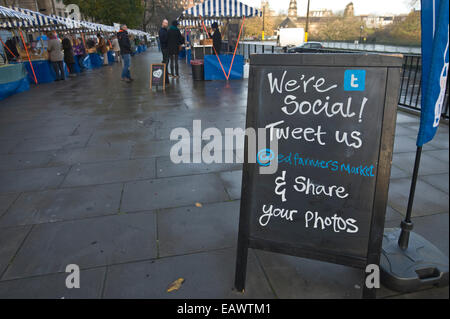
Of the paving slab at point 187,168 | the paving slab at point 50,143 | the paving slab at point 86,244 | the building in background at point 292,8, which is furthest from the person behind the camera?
the building in background at point 292,8

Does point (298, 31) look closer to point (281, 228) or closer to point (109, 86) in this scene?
point (109, 86)

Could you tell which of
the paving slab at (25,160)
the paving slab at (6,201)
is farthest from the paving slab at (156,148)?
the paving slab at (6,201)

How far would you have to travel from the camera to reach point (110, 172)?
460cm

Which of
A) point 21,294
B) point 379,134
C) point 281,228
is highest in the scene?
point 379,134

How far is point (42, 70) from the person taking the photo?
47.2 ft

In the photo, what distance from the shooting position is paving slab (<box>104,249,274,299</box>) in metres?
2.40

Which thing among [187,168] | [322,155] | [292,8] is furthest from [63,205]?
[292,8]

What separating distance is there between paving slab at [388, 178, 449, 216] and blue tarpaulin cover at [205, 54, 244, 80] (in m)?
10.2

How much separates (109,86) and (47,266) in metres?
11.6

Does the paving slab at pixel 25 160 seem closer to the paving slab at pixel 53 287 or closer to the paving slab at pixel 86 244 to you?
the paving slab at pixel 86 244

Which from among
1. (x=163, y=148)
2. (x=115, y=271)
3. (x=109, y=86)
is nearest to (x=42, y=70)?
(x=109, y=86)

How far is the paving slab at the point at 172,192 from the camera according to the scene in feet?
12.2

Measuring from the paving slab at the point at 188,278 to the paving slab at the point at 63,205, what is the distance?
3.61 ft

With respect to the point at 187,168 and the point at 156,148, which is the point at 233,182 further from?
the point at 156,148
